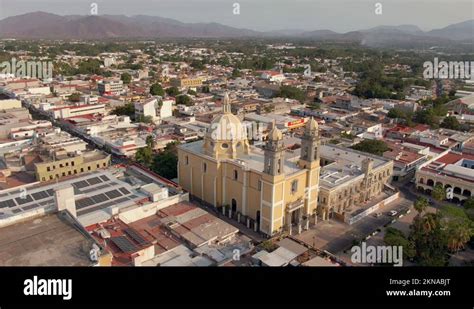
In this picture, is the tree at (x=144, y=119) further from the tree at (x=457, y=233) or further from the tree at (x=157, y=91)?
the tree at (x=457, y=233)

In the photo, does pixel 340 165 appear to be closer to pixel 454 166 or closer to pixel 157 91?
pixel 454 166

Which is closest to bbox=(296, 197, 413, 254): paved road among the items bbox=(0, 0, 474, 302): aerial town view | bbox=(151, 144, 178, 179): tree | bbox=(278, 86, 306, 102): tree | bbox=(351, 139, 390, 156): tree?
bbox=(0, 0, 474, 302): aerial town view

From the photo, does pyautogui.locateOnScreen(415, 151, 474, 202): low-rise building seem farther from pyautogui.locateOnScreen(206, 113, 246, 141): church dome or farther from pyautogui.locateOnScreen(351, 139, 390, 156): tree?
pyautogui.locateOnScreen(206, 113, 246, 141): church dome

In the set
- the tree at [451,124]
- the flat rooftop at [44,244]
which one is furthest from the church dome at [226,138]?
the tree at [451,124]

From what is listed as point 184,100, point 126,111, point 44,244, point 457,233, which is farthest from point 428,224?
point 184,100

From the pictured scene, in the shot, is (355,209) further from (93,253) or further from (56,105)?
(56,105)

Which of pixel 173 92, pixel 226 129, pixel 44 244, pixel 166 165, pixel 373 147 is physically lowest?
pixel 44 244
